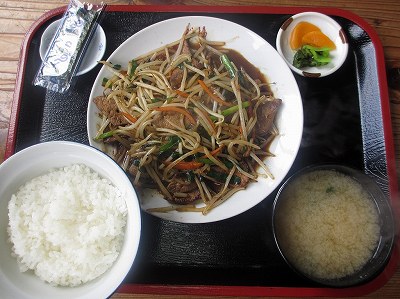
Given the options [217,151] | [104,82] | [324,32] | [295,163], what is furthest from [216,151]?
[324,32]

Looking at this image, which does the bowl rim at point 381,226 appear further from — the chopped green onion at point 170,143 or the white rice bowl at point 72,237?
the white rice bowl at point 72,237

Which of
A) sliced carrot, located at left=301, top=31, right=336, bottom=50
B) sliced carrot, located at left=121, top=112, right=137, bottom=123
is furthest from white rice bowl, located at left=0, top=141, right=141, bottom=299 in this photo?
sliced carrot, located at left=301, top=31, right=336, bottom=50

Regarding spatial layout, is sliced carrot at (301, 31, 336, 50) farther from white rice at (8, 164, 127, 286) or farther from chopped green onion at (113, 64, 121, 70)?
white rice at (8, 164, 127, 286)

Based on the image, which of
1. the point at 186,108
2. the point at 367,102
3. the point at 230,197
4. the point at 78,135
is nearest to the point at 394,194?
the point at 367,102

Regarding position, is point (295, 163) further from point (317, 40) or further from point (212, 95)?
point (317, 40)

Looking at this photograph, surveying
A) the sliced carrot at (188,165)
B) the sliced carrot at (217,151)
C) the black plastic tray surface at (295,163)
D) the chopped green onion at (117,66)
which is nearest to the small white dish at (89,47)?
the black plastic tray surface at (295,163)

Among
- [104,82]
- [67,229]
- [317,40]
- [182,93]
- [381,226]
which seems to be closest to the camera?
[67,229]

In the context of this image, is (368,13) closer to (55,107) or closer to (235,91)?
(235,91)
